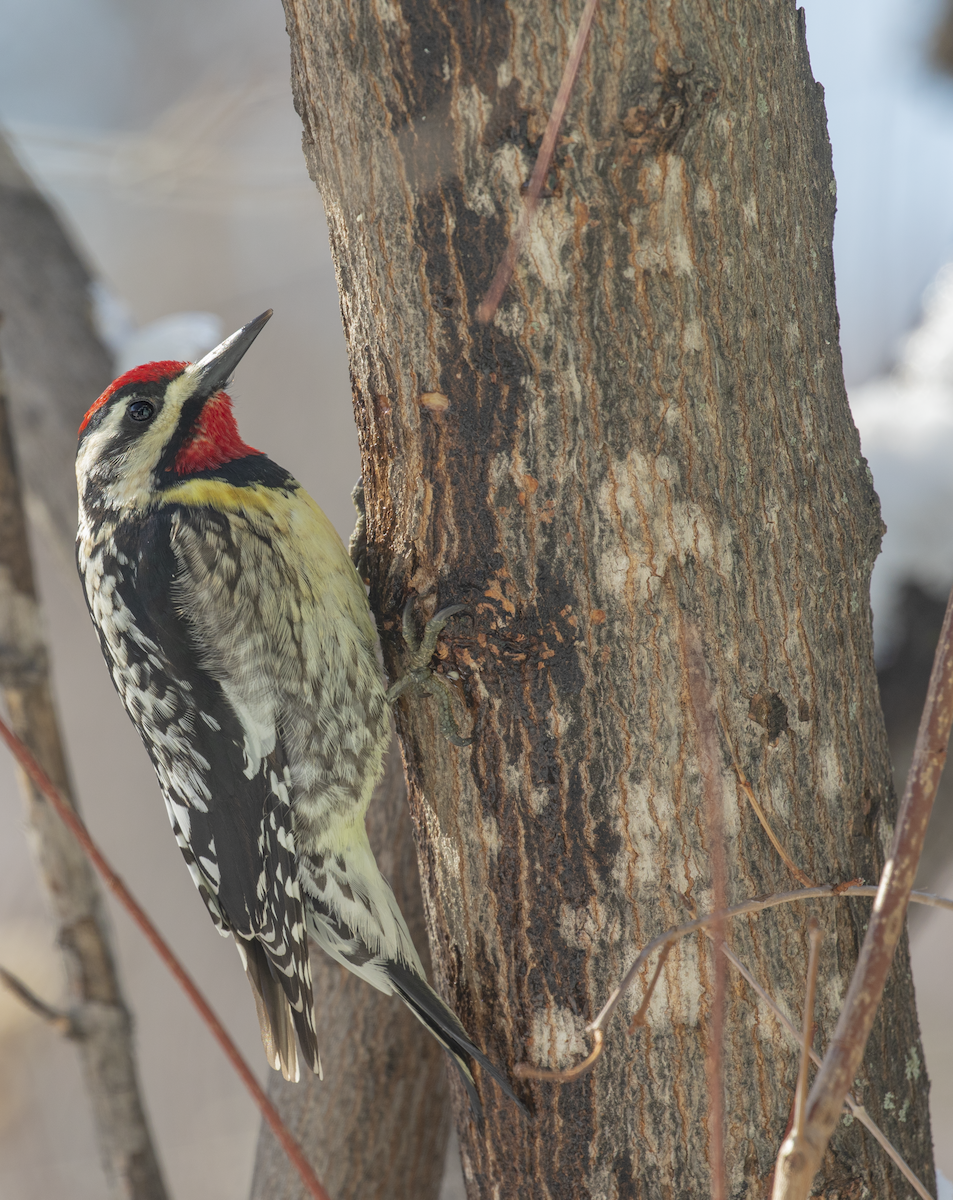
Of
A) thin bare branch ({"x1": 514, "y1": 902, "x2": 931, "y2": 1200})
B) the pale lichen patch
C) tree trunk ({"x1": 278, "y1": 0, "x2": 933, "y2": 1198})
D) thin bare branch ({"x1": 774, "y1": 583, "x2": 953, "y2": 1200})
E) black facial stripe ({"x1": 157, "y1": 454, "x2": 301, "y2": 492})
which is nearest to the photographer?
thin bare branch ({"x1": 774, "y1": 583, "x2": 953, "y2": 1200})

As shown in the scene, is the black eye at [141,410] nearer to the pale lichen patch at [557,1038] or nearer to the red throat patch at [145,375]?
the red throat patch at [145,375]

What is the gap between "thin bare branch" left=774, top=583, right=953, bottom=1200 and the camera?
0.66 meters

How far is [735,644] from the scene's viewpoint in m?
1.19

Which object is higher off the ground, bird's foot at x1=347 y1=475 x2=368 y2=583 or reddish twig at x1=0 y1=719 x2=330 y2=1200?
bird's foot at x1=347 y1=475 x2=368 y2=583

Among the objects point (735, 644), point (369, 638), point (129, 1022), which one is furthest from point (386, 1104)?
point (735, 644)

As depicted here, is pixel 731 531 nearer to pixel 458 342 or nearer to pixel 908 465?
pixel 458 342

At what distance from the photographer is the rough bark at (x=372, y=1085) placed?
196 centimetres

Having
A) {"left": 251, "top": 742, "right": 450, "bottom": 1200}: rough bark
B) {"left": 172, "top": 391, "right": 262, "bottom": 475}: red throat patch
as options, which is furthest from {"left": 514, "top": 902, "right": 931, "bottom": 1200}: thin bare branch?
{"left": 172, "top": 391, "right": 262, "bottom": 475}: red throat patch

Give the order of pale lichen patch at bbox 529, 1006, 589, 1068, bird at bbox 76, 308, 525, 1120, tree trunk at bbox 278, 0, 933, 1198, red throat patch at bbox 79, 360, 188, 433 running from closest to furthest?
tree trunk at bbox 278, 0, 933, 1198 → pale lichen patch at bbox 529, 1006, 589, 1068 → bird at bbox 76, 308, 525, 1120 → red throat patch at bbox 79, 360, 188, 433

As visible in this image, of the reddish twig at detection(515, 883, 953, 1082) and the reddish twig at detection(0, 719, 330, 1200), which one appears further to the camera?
the reddish twig at detection(515, 883, 953, 1082)

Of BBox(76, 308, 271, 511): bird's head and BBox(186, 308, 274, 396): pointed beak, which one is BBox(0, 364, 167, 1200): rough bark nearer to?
BBox(76, 308, 271, 511): bird's head

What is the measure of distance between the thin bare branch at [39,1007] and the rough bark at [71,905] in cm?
3

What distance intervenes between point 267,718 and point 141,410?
670 millimetres

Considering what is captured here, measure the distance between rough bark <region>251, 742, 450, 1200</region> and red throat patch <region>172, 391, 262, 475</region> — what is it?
0.68 m
